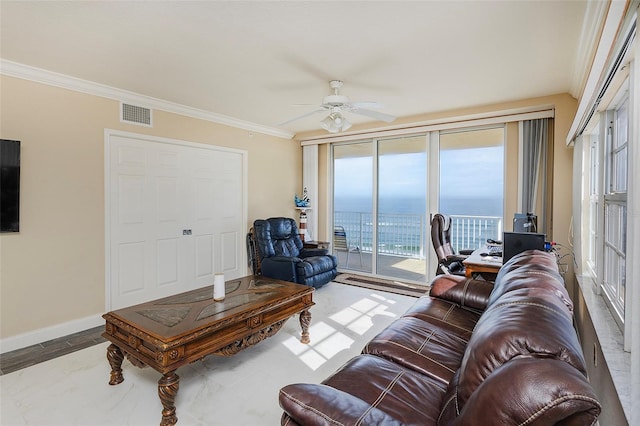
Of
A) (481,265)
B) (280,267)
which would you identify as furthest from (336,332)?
(481,265)

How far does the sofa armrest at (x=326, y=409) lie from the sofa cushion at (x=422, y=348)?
0.59 m

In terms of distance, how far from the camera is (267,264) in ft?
14.4

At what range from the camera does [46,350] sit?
9.39 ft

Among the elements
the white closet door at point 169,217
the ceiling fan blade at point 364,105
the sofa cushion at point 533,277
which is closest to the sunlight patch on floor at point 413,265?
the white closet door at point 169,217

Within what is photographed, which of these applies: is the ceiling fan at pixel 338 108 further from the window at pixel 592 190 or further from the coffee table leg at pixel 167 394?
the coffee table leg at pixel 167 394

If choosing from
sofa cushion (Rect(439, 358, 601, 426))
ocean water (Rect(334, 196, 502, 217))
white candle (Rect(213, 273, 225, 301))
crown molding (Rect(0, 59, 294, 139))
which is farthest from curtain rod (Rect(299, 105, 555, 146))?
sofa cushion (Rect(439, 358, 601, 426))

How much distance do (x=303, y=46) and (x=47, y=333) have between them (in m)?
3.51

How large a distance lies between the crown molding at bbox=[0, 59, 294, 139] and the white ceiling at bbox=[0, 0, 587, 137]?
0.10 metres

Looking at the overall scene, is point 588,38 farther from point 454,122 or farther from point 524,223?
point 454,122

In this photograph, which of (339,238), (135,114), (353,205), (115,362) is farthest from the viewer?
(339,238)

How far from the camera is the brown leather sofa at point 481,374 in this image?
75cm

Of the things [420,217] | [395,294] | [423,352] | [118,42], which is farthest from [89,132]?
[420,217]

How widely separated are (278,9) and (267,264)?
3.09m

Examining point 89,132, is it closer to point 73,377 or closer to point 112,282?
point 112,282
